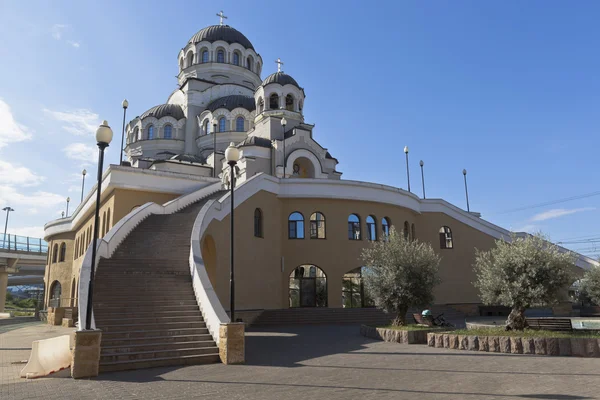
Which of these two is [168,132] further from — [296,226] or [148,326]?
[148,326]

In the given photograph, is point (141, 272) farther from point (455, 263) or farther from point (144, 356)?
point (455, 263)

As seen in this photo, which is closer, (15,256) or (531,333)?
(531,333)

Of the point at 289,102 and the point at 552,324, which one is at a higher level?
the point at 289,102

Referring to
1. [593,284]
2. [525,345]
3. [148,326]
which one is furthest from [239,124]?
[525,345]

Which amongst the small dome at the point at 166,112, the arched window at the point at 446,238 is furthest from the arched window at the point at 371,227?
the small dome at the point at 166,112

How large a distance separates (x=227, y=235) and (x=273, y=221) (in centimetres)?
362

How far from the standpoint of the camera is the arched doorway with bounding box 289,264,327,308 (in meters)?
22.6

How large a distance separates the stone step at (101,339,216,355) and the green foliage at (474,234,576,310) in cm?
833

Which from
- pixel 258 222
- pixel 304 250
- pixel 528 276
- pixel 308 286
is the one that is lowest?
pixel 528 276

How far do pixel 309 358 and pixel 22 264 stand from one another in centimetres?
4349

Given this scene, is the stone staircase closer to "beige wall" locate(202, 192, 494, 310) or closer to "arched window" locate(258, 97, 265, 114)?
"beige wall" locate(202, 192, 494, 310)

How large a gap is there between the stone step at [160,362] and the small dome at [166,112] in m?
37.2

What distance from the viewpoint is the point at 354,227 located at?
2392cm

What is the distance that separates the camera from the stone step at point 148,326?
10.7 metres
